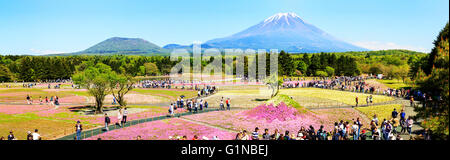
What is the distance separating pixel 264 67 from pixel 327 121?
253 ft

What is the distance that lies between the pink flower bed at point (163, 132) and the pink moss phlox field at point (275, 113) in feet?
20.5

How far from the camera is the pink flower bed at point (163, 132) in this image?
2188 centimetres

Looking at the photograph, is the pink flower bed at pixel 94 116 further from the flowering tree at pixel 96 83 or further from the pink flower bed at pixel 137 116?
the flowering tree at pixel 96 83

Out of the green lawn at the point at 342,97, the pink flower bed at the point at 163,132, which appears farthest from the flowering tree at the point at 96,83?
the green lawn at the point at 342,97

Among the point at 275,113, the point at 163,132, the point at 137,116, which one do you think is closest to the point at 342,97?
the point at 275,113

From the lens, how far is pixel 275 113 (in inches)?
1104

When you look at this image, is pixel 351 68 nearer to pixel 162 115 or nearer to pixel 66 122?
pixel 162 115

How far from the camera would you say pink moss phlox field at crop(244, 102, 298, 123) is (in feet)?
90.2

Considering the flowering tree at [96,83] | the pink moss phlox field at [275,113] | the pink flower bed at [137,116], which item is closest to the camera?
the pink moss phlox field at [275,113]

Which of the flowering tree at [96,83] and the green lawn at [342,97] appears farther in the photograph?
the green lawn at [342,97]

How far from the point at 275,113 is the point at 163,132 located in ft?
37.6

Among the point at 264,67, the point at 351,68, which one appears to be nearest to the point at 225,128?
the point at 264,67

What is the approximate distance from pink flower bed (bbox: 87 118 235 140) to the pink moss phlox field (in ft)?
20.5
